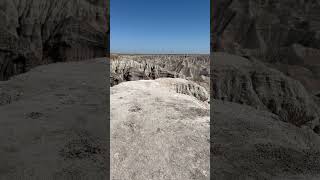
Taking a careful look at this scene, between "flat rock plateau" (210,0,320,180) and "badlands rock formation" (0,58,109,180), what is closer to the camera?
"badlands rock formation" (0,58,109,180)

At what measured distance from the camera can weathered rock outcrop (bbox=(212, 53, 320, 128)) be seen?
14711 mm

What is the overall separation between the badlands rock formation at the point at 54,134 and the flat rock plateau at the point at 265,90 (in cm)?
255

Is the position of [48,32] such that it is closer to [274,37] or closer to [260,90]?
[260,90]

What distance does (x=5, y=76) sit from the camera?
2133 cm

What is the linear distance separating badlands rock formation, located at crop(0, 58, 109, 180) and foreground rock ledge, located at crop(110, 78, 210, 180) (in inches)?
14.1

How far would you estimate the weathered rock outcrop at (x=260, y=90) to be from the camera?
48.3 ft

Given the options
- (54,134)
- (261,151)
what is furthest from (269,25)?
(54,134)

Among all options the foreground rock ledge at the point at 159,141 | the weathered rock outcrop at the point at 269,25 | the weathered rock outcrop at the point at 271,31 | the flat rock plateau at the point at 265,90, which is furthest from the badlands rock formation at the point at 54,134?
the weathered rock outcrop at the point at 269,25

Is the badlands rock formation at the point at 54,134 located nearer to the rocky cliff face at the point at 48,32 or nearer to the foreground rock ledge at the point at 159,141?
the foreground rock ledge at the point at 159,141

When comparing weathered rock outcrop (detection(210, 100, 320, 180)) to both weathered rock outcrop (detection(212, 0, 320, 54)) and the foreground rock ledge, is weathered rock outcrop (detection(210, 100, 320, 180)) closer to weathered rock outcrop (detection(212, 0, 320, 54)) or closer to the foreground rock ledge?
the foreground rock ledge

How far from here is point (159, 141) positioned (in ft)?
19.7

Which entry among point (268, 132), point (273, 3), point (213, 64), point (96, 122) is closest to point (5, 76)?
point (213, 64)

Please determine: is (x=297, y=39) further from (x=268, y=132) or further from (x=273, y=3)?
(x=268, y=132)

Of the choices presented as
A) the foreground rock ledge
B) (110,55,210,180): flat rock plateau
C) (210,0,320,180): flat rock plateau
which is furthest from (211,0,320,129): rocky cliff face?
the foreground rock ledge
